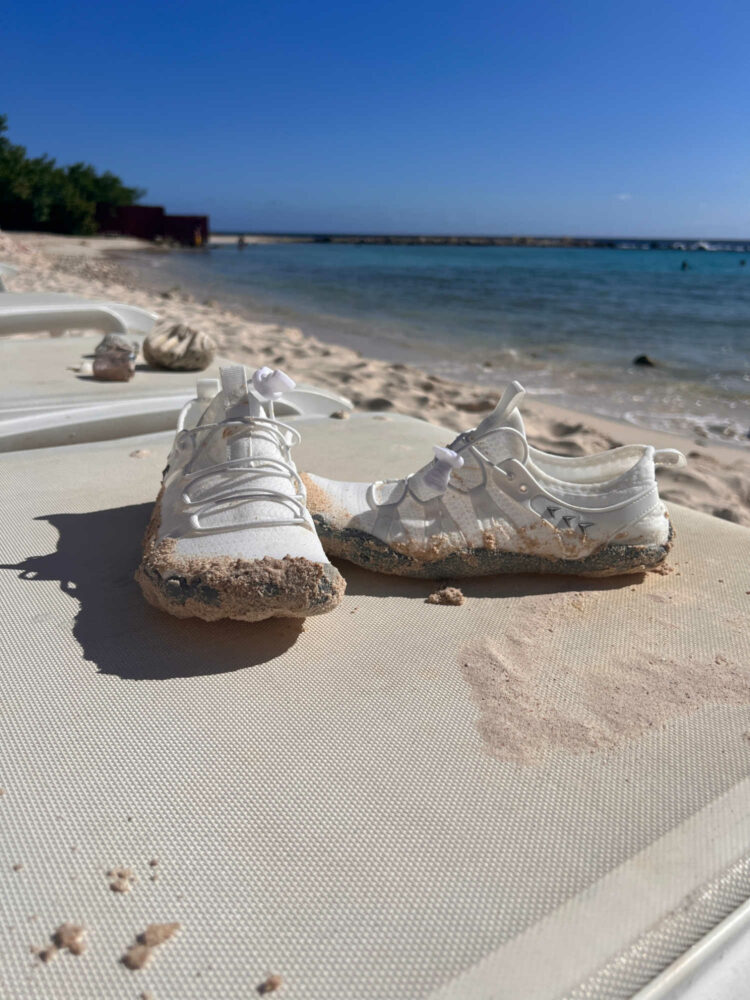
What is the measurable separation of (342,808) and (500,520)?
69cm

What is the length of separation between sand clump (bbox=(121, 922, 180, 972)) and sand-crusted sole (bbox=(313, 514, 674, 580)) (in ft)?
2.60

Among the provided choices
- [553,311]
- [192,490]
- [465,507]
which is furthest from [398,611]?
[553,311]

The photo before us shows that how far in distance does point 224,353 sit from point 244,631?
492 centimetres

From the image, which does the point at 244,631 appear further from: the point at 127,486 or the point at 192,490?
the point at 127,486

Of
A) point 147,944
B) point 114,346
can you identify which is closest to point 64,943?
point 147,944

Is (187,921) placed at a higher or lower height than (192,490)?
lower

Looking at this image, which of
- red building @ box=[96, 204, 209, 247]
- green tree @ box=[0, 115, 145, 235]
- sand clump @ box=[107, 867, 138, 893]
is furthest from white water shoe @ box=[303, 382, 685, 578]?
red building @ box=[96, 204, 209, 247]

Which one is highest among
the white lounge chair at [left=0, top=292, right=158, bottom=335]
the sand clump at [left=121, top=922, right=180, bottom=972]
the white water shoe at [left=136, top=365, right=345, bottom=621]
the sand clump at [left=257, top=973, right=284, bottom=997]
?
the white lounge chair at [left=0, top=292, right=158, bottom=335]

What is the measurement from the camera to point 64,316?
390cm

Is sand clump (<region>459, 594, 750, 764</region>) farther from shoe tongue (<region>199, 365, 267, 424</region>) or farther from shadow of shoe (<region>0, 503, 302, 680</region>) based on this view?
shoe tongue (<region>199, 365, 267, 424</region>)

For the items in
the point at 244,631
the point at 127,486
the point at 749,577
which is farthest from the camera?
the point at 127,486

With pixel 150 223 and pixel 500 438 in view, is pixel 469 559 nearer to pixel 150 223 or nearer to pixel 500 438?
pixel 500 438

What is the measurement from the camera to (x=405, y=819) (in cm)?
88

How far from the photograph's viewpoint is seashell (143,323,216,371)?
3406 millimetres
